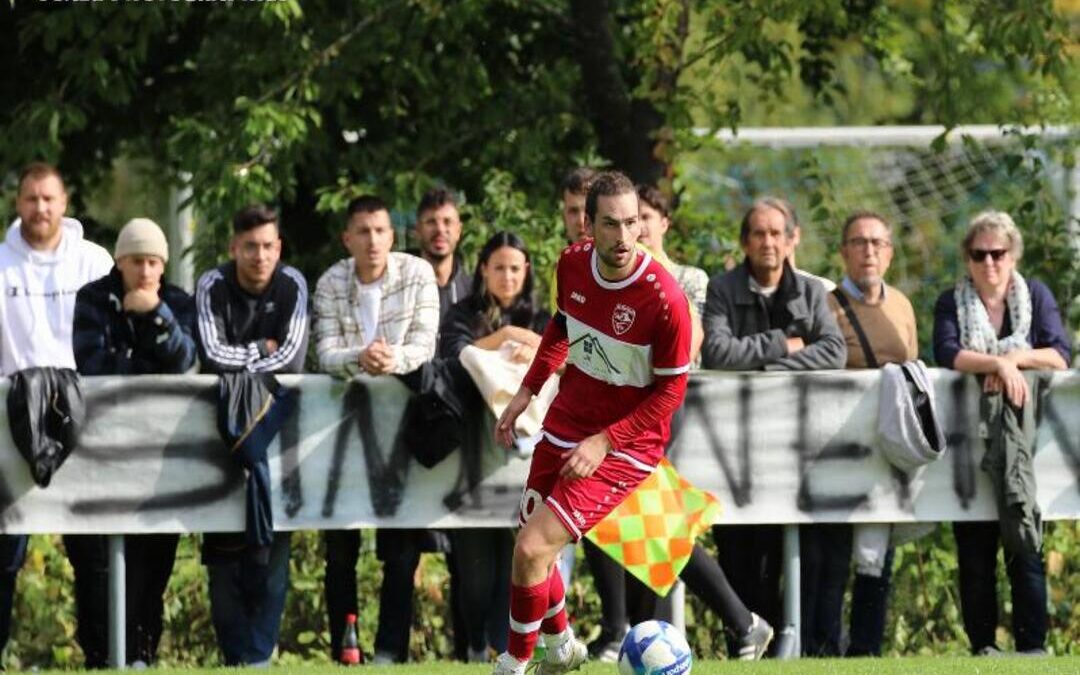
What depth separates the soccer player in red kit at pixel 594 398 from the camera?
987 cm

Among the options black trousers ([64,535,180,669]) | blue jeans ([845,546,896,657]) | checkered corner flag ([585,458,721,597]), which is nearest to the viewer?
checkered corner flag ([585,458,721,597])

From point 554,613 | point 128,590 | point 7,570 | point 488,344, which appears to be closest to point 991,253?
point 488,344

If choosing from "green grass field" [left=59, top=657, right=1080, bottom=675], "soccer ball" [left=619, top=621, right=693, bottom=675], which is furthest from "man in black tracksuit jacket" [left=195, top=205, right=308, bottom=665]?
"soccer ball" [left=619, top=621, right=693, bottom=675]

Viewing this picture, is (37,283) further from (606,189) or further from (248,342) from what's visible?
(606,189)

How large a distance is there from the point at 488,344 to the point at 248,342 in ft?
4.06

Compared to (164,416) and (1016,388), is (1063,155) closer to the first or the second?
(1016,388)

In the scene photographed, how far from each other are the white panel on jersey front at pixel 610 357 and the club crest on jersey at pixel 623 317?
0.20 feet

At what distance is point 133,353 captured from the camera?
40.0ft

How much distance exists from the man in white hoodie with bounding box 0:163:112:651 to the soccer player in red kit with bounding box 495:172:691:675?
2.98m

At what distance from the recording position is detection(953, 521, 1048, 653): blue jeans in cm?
1223

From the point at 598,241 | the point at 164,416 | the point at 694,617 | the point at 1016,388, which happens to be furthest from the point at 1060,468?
the point at 164,416

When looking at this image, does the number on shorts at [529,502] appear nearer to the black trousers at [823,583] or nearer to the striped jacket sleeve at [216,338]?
the striped jacket sleeve at [216,338]

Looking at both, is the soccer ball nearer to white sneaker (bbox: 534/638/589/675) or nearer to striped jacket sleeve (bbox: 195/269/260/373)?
white sneaker (bbox: 534/638/589/675)

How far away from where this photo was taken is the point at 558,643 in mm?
10172
